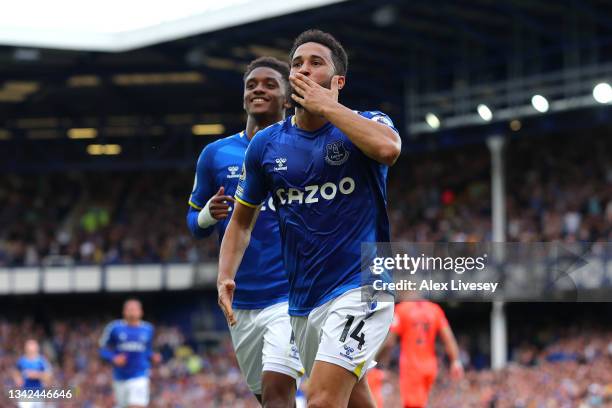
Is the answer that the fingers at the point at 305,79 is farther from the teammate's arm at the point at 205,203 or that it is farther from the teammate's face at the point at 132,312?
the teammate's face at the point at 132,312

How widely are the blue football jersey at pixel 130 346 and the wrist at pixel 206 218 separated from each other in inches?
348

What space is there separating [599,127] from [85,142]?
1721 cm

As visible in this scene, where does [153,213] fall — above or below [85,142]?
below

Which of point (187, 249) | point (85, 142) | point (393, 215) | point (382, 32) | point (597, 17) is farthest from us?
point (85, 142)

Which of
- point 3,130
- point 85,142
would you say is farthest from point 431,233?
point 3,130

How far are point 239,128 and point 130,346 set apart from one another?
869 inches

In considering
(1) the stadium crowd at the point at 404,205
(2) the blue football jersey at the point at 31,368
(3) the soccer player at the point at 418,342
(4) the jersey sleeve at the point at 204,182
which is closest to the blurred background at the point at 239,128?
(1) the stadium crowd at the point at 404,205

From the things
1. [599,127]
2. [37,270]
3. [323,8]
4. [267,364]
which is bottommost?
[267,364]

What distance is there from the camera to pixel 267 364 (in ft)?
22.6

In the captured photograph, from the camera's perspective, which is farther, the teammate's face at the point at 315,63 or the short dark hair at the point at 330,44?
the short dark hair at the point at 330,44

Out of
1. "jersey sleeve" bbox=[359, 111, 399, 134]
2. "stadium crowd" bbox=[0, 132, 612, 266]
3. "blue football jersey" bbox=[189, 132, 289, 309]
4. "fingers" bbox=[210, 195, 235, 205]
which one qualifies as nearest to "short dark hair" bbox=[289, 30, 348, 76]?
"jersey sleeve" bbox=[359, 111, 399, 134]

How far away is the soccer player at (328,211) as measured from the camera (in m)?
5.37

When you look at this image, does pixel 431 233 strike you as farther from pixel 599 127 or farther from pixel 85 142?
pixel 85 142

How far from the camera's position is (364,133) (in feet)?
17.4
